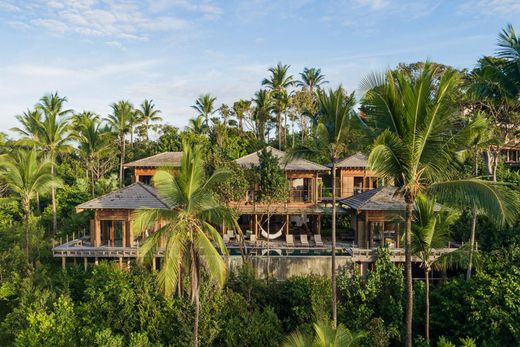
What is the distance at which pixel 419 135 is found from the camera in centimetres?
870

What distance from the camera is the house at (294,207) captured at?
22109mm

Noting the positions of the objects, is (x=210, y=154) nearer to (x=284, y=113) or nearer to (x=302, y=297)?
(x=302, y=297)

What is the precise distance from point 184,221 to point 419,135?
266 inches

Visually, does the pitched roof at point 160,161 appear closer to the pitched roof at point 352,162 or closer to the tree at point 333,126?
the pitched roof at point 352,162

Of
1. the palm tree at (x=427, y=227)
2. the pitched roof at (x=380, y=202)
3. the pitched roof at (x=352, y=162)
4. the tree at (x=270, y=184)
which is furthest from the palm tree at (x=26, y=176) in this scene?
the pitched roof at (x=352, y=162)

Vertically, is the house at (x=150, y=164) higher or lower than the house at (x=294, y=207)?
higher

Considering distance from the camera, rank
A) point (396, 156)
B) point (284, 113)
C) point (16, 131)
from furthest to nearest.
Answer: point (284, 113), point (16, 131), point (396, 156)

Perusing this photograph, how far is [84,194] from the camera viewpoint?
1132 inches

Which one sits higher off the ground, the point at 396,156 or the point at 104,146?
the point at 104,146

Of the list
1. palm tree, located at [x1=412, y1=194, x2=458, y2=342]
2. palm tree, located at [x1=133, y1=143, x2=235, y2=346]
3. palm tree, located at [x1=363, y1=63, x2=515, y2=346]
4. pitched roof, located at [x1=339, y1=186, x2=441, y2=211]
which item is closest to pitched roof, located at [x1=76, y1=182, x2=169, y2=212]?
palm tree, located at [x1=133, y1=143, x2=235, y2=346]

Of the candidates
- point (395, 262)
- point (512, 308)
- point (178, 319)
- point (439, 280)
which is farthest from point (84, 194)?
point (512, 308)

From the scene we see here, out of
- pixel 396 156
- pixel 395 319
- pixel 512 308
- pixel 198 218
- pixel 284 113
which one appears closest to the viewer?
pixel 396 156

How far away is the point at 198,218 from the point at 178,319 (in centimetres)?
511

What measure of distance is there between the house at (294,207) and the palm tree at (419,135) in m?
12.4
